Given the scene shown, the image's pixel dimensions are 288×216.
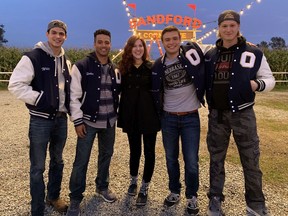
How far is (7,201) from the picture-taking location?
3.78m

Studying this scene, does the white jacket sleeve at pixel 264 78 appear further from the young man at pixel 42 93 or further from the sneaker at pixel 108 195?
the sneaker at pixel 108 195

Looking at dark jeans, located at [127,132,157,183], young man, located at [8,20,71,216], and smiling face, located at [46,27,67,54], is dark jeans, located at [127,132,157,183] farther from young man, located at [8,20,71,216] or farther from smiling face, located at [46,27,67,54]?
smiling face, located at [46,27,67,54]

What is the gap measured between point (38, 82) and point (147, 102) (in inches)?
50.3

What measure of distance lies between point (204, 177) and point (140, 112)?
1779 millimetres

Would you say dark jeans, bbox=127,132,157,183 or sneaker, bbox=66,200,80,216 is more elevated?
dark jeans, bbox=127,132,157,183

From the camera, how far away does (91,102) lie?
3305mm

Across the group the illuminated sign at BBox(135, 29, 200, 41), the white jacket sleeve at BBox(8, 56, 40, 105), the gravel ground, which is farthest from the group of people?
the illuminated sign at BBox(135, 29, 200, 41)

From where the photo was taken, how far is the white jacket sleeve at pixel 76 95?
3.21 metres

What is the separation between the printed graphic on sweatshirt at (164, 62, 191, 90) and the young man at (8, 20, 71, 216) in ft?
3.76

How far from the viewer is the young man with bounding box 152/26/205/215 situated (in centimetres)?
333

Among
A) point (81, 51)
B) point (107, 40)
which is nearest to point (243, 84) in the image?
point (107, 40)

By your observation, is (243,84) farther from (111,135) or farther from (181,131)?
(111,135)

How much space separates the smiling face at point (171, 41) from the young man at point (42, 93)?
1.14 meters

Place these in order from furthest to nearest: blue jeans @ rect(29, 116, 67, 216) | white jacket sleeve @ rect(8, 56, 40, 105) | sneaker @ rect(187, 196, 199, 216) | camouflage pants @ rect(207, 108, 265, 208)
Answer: sneaker @ rect(187, 196, 199, 216)
camouflage pants @ rect(207, 108, 265, 208)
blue jeans @ rect(29, 116, 67, 216)
white jacket sleeve @ rect(8, 56, 40, 105)
